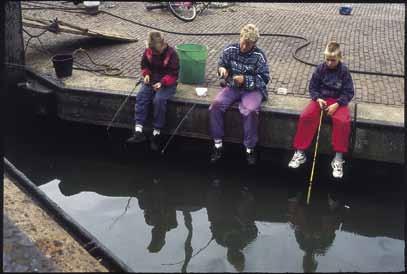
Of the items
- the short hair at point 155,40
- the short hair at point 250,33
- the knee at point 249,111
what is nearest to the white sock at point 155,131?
the short hair at point 155,40

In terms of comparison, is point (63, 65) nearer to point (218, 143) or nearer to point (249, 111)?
point (218, 143)

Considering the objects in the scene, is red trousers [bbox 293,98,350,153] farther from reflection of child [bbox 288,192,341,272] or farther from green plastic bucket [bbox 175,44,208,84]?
green plastic bucket [bbox 175,44,208,84]

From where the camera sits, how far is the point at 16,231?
4195 mm

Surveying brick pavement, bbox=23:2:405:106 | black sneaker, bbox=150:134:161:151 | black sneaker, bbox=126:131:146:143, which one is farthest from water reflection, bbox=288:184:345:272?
black sneaker, bbox=126:131:146:143

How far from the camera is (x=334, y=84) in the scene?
256 inches

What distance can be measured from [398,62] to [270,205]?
4.72 m

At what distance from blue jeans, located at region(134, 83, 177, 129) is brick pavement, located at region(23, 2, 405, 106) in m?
1.26

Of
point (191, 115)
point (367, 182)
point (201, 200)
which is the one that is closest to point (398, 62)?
point (367, 182)

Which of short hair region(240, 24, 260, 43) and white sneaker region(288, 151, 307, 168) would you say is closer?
short hair region(240, 24, 260, 43)

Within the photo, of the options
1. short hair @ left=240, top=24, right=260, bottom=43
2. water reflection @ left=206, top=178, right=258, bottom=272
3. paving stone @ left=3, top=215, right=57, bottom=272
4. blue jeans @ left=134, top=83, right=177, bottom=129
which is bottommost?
water reflection @ left=206, top=178, right=258, bottom=272

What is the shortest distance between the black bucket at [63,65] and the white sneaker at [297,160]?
13.0 ft

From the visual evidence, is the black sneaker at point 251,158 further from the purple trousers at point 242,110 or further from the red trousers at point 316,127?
the red trousers at point 316,127

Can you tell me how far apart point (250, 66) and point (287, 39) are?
423cm

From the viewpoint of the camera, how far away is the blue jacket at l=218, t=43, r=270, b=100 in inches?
268
